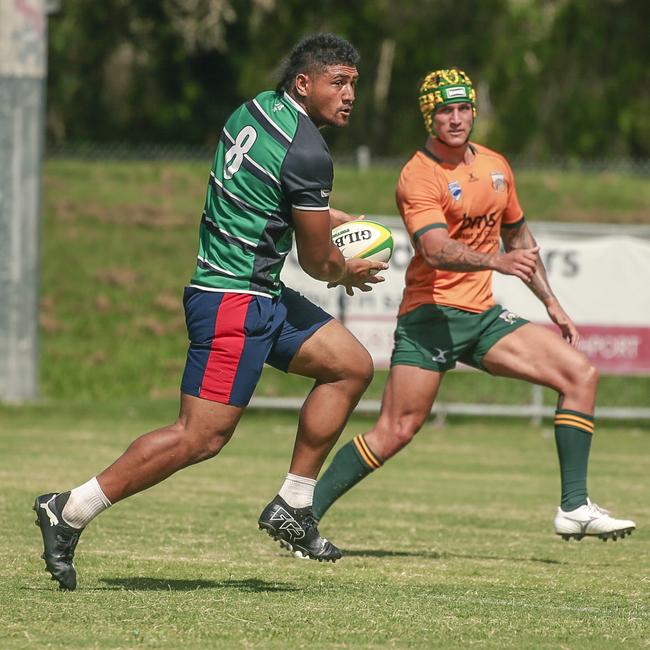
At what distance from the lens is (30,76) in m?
17.1

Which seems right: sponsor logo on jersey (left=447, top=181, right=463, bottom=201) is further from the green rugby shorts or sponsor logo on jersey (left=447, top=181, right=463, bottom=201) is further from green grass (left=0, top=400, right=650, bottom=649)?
green grass (left=0, top=400, right=650, bottom=649)

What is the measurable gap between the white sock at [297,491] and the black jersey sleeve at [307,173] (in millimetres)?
1224

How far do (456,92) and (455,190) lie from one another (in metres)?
0.51

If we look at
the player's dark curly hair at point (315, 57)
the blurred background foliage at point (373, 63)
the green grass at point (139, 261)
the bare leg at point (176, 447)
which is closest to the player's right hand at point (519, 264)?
the player's dark curly hair at point (315, 57)

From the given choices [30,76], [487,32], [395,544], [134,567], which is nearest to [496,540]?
[395,544]

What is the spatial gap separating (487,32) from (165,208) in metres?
10.2

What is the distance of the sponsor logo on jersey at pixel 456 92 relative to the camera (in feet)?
26.3

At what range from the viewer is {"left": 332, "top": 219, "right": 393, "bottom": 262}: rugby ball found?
7008 millimetres

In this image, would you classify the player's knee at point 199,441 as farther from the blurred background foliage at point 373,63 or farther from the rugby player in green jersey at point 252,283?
the blurred background foliage at point 373,63

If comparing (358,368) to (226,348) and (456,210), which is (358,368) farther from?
(456,210)

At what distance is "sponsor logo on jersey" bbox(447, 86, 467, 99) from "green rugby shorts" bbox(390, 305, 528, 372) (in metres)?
1.10

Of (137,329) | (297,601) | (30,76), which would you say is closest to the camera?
(297,601)

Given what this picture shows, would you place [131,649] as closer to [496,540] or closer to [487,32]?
[496,540]

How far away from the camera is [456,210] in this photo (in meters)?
8.07
